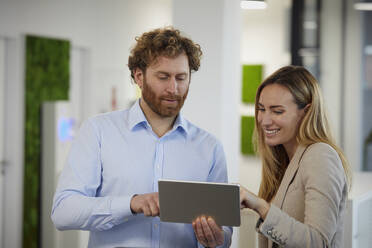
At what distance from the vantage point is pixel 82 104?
6355 mm

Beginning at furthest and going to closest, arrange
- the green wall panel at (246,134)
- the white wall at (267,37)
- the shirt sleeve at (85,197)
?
the green wall panel at (246,134) < the white wall at (267,37) < the shirt sleeve at (85,197)

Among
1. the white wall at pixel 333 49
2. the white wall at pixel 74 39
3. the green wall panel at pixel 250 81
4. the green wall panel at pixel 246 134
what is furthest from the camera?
the green wall panel at pixel 246 134

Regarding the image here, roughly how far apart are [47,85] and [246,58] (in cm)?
346

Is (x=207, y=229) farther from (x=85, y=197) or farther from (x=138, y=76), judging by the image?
(x=138, y=76)

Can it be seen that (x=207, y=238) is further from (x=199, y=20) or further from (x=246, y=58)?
(x=246, y=58)

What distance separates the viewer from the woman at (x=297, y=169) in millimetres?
1696

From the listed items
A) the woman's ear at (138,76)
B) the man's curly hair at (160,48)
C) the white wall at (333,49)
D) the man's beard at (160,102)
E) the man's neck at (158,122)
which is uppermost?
the white wall at (333,49)

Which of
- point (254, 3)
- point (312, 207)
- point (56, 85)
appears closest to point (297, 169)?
point (312, 207)

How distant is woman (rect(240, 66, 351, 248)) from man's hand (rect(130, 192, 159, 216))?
0.29 m

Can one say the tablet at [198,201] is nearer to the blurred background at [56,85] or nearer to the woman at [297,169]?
the woman at [297,169]

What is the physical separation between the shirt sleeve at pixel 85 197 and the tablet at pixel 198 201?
17 centimetres

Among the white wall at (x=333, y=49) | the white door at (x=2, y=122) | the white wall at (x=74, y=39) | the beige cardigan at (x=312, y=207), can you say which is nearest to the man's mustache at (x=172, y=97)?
the beige cardigan at (x=312, y=207)

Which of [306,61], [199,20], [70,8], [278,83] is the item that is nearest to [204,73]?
[199,20]

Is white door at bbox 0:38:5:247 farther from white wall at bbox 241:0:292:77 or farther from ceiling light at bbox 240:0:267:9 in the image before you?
white wall at bbox 241:0:292:77
